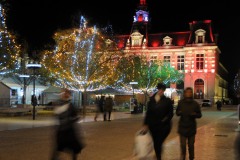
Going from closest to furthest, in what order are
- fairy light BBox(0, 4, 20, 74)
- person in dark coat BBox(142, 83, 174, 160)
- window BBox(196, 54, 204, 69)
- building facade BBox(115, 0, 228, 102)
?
person in dark coat BBox(142, 83, 174, 160), fairy light BBox(0, 4, 20, 74), building facade BBox(115, 0, 228, 102), window BBox(196, 54, 204, 69)

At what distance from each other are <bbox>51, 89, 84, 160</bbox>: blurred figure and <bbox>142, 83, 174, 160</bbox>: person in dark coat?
61.0 inches

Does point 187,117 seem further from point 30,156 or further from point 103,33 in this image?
point 103,33

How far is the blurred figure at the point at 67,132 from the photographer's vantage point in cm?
775

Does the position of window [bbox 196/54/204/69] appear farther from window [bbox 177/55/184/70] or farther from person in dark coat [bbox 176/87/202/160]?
person in dark coat [bbox 176/87/202/160]

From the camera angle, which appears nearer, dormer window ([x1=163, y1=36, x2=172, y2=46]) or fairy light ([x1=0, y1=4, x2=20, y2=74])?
fairy light ([x1=0, y1=4, x2=20, y2=74])

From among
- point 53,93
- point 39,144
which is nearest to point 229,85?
point 53,93

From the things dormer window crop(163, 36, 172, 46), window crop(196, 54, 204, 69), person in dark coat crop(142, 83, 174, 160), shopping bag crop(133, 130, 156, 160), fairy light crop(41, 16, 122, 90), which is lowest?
shopping bag crop(133, 130, 156, 160)

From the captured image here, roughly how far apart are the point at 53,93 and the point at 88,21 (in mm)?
15927

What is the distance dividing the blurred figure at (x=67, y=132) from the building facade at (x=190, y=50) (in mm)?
67689

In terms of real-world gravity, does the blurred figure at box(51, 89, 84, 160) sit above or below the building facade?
below

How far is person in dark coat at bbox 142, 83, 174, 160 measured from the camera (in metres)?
8.44

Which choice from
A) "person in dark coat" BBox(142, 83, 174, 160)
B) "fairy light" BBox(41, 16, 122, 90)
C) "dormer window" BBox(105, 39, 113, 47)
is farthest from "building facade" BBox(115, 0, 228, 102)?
"person in dark coat" BBox(142, 83, 174, 160)

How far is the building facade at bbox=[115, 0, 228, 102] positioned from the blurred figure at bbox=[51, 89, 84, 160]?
67689mm

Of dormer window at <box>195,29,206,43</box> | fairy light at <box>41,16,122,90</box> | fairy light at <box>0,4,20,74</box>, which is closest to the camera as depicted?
fairy light at <box>0,4,20,74</box>
